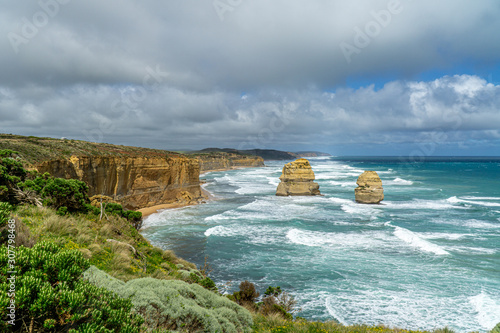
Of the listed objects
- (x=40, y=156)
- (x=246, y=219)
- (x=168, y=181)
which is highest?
(x=40, y=156)

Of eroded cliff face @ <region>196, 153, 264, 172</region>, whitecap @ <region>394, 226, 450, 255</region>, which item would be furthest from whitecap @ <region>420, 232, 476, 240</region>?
eroded cliff face @ <region>196, 153, 264, 172</region>

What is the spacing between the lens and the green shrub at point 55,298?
3.69 m

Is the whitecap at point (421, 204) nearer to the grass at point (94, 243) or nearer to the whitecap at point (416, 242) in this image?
the whitecap at point (416, 242)

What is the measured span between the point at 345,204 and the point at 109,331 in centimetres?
3987

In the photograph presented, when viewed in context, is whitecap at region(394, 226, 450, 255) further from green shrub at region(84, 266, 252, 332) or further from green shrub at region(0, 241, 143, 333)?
green shrub at region(0, 241, 143, 333)

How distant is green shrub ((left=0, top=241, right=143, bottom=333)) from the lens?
3.69 m

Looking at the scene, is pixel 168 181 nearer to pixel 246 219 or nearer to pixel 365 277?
pixel 246 219

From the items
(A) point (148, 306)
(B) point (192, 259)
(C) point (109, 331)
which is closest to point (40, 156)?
(B) point (192, 259)

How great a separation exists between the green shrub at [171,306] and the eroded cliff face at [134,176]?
18.6 meters

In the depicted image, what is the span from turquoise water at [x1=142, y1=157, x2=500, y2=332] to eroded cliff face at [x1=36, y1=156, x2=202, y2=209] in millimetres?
4871

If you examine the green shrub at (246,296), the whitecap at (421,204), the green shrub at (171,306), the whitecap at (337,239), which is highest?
the green shrub at (171,306)

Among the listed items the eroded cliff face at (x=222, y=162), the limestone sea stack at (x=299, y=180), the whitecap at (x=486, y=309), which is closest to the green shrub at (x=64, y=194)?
the whitecap at (x=486, y=309)

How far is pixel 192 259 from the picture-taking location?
760 inches

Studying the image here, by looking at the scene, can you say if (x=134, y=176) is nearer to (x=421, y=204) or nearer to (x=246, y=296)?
(x=246, y=296)
